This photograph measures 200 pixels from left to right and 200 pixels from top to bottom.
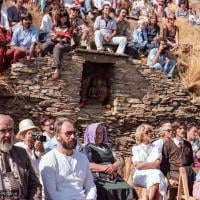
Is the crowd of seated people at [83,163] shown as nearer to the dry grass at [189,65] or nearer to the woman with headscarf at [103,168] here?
the woman with headscarf at [103,168]

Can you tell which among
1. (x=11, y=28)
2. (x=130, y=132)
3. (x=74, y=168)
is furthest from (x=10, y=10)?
(x=74, y=168)

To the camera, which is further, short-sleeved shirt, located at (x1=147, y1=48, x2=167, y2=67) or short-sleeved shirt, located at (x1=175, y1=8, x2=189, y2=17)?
short-sleeved shirt, located at (x1=175, y1=8, x2=189, y2=17)

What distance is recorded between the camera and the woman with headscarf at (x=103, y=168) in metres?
6.86

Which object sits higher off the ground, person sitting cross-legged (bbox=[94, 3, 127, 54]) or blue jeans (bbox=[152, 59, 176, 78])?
person sitting cross-legged (bbox=[94, 3, 127, 54])

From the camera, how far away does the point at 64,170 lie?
5855mm

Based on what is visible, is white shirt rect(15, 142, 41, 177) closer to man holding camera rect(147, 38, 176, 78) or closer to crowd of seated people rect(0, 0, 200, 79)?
Result: crowd of seated people rect(0, 0, 200, 79)

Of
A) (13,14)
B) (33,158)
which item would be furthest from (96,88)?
(33,158)

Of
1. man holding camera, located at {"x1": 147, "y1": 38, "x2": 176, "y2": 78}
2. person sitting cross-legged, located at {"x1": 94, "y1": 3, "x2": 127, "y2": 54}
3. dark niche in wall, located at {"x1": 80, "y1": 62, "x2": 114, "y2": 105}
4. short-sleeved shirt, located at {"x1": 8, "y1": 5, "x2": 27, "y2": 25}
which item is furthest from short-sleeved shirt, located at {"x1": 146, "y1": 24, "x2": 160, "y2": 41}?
short-sleeved shirt, located at {"x1": 8, "y1": 5, "x2": 27, "y2": 25}

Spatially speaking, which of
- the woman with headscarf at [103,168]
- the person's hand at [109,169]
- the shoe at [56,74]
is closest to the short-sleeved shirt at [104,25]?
the shoe at [56,74]

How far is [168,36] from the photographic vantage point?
1447cm

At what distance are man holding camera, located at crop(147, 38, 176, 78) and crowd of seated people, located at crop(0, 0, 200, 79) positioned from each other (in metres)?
0.19

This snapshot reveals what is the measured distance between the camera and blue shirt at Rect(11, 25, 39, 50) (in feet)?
38.0

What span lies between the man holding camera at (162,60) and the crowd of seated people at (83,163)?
373 centimetres

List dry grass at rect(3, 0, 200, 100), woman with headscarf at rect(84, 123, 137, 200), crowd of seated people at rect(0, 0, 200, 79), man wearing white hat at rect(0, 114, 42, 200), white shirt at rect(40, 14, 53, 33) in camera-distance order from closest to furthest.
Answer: man wearing white hat at rect(0, 114, 42, 200)
woman with headscarf at rect(84, 123, 137, 200)
crowd of seated people at rect(0, 0, 200, 79)
white shirt at rect(40, 14, 53, 33)
dry grass at rect(3, 0, 200, 100)
